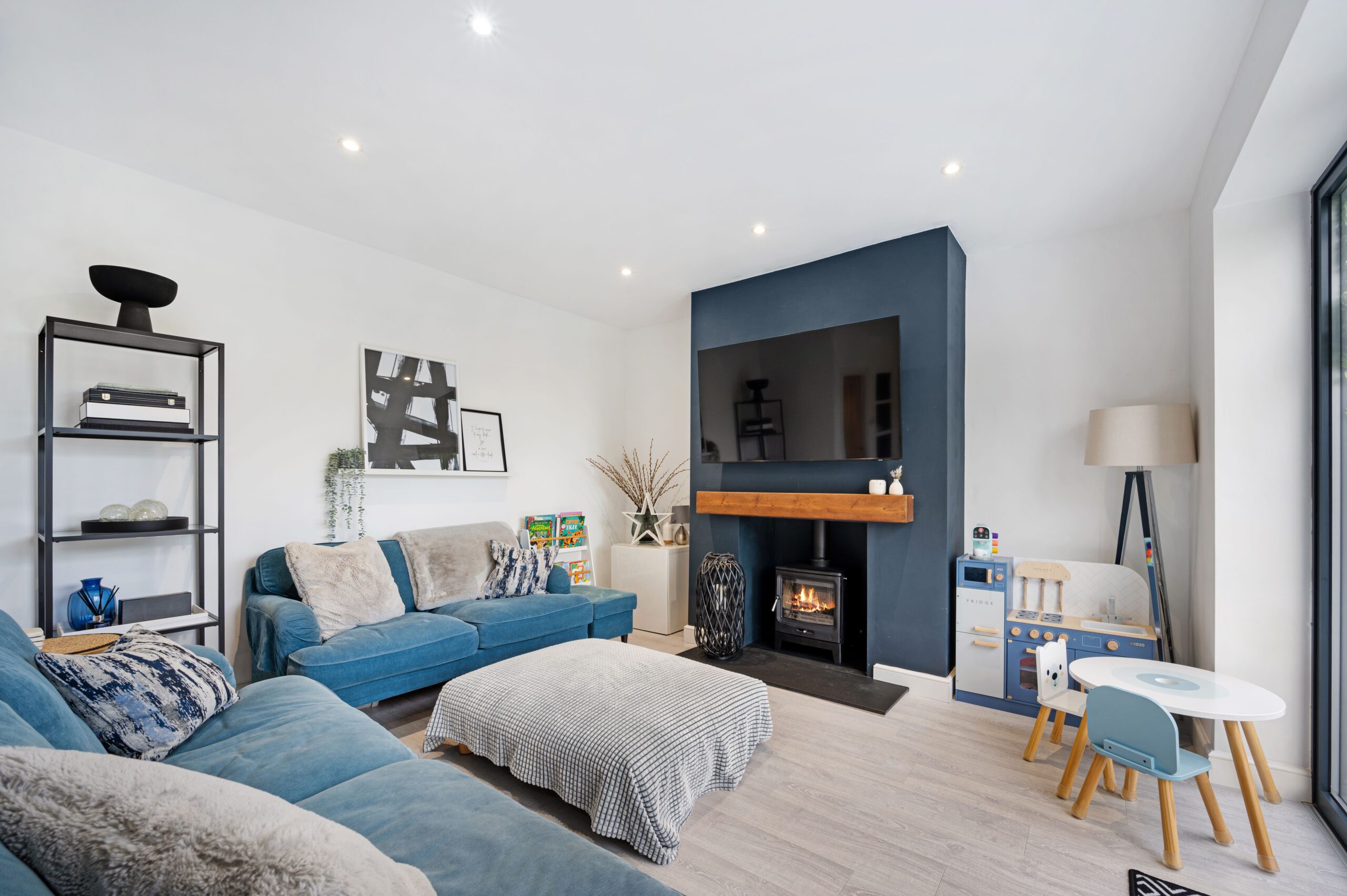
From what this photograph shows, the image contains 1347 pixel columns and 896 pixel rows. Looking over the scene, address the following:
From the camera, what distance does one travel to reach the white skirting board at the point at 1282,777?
226 centimetres

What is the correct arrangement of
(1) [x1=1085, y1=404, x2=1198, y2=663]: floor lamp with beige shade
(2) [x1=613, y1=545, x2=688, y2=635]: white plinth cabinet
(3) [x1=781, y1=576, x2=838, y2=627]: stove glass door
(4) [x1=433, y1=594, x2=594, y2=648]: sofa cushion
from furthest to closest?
(2) [x1=613, y1=545, x2=688, y2=635]: white plinth cabinet
(3) [x1=781, y1=576, x2=838, y2=627]: stove glass door
(4) [x1=433, y1=594, x2=594, y2=648]: sofa cushion
(1) [x1=1085, y1=404, x2=1198, y2=663]: floor lamp with beige shade

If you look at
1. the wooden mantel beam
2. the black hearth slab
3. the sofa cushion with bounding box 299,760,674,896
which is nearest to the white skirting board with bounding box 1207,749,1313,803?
the black hearth slab

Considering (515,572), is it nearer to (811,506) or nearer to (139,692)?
(811,506)

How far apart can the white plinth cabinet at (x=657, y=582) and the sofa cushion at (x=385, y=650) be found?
1703 mm

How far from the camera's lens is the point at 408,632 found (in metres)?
3.02

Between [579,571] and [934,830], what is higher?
[579,571]

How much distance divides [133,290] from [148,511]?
0.97 metres

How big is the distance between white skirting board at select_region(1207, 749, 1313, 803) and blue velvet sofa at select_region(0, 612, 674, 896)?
2522 mm

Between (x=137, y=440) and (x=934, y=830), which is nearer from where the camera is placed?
(x=934, y=830)

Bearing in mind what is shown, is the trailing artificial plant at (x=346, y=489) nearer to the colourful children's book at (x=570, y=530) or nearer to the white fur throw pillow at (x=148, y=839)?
the colourful children's book at (x=570, y=530)

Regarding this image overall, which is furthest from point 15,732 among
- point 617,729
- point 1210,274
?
point 1210,274

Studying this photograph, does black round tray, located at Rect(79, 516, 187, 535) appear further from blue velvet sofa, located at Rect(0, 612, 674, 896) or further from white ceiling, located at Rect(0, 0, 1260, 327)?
white ceiling, located at Rect(0, 0, 1260, 327)

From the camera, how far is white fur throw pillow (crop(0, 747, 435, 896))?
2.12 ft

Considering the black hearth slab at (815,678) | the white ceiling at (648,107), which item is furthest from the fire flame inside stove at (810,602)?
the white ceiling at (648,107)
